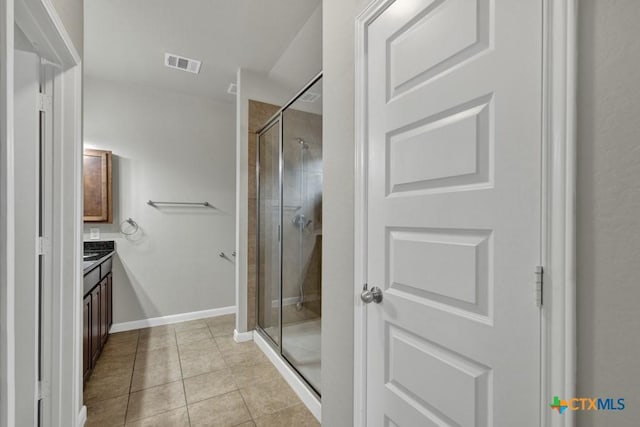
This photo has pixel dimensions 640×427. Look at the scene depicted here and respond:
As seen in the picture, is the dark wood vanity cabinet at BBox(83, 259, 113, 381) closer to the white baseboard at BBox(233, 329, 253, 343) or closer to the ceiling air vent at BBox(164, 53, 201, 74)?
the white baseboard at BBox(233, 329, 253, 343)

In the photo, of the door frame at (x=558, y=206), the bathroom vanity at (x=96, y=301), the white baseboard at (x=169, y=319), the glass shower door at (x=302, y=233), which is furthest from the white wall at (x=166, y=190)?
the door frame at (x=558, y=206)

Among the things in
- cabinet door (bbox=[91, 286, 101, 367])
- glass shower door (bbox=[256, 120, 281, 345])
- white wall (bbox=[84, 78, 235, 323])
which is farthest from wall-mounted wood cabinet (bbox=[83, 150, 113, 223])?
glass shower door (bbox=[256, 120, 281, 345])

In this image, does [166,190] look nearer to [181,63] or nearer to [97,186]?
[97,186]

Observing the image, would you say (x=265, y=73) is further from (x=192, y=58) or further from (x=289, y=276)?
(x=289, y=276)

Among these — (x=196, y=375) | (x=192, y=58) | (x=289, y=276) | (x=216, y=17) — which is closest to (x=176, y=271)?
(x=196, y=375)

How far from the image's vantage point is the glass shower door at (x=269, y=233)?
8.72ft

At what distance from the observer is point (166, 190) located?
3.44m

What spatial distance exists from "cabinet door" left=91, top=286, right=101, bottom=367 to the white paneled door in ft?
7.35

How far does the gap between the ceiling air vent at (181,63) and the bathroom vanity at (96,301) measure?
1982 millimetres

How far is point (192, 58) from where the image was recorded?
279 centimetres

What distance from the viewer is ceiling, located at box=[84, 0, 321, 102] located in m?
2.14

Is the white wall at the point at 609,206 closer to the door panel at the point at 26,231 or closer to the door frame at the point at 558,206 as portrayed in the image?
the door frame at the point at 558,206

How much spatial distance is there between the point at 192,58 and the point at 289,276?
7.55 ft

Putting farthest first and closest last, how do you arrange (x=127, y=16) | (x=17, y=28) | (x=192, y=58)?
1. (x=192, y=58)
2. (x=127, y=16)
3. (x=17, y=28)
